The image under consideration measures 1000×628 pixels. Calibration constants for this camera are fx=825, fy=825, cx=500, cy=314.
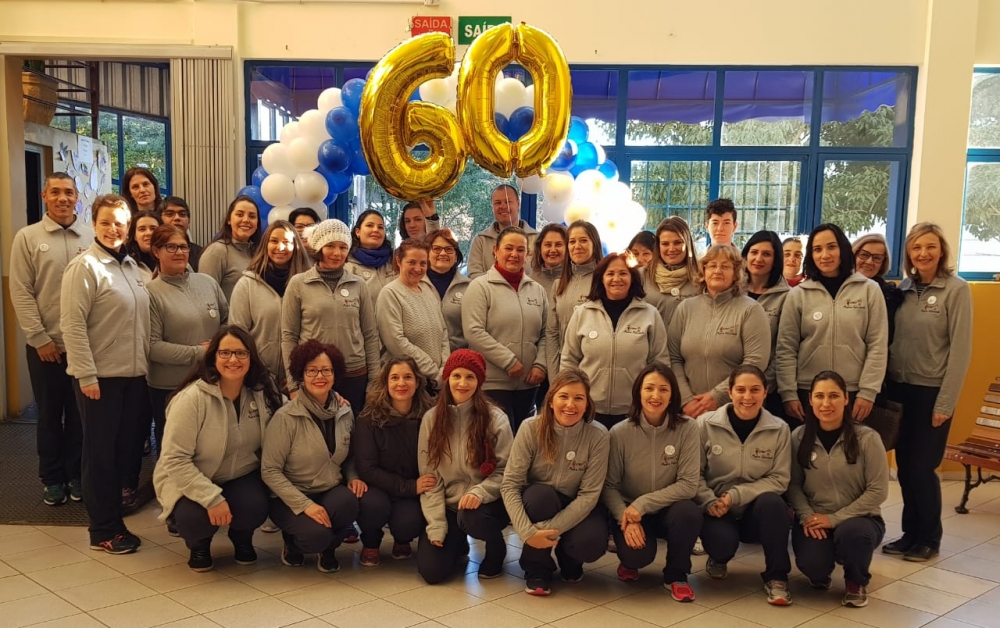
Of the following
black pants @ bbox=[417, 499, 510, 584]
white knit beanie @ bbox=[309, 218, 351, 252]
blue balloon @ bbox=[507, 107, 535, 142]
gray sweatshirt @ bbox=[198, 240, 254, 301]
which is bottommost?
black pants @ bbox=[417, 499, 510, 584]

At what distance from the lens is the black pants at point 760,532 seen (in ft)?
10.9

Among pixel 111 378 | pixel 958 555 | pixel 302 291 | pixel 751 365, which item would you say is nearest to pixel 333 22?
pixel 302 291

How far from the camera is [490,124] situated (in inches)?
140

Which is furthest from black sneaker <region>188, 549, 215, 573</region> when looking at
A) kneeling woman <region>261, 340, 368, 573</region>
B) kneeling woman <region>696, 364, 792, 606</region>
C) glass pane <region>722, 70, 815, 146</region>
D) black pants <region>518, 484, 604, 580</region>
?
glass pane <region>722, 70, 815, 146</region>

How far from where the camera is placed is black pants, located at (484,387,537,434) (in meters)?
4.07

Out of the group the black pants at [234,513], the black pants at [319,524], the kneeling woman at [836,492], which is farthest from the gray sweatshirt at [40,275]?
the kneeling woman at [836,492]

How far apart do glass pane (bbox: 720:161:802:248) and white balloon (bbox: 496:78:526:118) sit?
2319 mm

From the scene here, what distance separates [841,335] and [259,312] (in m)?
2.66

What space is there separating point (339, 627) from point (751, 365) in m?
2.01

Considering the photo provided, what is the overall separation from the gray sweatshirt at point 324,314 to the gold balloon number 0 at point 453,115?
588mm

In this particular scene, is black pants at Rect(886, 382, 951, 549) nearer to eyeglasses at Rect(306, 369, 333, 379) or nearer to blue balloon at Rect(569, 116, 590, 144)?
blue balloon at Rect(569, 116, 590, 144)

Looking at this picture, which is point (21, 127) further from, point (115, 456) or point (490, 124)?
point (490, 124)

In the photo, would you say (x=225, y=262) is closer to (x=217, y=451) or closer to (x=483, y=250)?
(x=217, y=451)

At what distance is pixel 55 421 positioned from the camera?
432 cm
